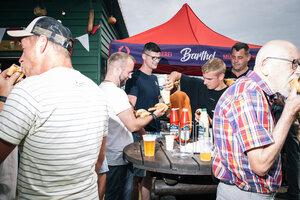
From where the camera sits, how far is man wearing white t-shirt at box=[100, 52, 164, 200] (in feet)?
7.10

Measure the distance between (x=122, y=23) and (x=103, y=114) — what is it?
884 cm

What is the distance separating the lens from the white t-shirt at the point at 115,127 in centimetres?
216

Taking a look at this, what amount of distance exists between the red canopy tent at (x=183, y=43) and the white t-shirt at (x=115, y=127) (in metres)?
2.17

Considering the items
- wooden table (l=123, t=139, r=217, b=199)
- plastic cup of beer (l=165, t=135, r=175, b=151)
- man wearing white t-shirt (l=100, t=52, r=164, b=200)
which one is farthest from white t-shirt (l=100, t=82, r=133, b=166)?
plastic cup of beer (l=165, t=135, r=175, b=151)

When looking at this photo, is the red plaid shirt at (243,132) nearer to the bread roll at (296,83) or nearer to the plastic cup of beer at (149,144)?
the bread roll at (296,83)

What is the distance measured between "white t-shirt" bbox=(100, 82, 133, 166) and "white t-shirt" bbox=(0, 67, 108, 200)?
948mm

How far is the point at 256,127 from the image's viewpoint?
1.03 m

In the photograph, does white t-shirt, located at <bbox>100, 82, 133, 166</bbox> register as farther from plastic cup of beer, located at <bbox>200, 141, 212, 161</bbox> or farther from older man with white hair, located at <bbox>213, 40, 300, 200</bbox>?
older man with white hair, located at <bbox>213, 40, 300, 200</bbox>

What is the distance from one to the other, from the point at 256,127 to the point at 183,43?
156 inches

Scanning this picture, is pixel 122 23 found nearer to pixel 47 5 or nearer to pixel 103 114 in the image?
pixel 47 5

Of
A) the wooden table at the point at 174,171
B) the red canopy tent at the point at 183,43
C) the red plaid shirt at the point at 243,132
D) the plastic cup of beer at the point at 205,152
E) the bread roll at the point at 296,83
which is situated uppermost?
the red canopy tent at the point at 183,43

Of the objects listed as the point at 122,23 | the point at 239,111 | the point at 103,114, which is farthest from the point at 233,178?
the point at 122,23

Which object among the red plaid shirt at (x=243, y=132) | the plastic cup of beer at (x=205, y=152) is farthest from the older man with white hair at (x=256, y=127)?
the plastic cup of beer at (x=205, y=152)

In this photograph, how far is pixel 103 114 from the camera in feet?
4.19
